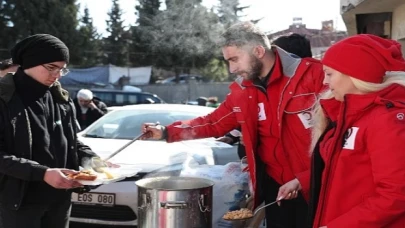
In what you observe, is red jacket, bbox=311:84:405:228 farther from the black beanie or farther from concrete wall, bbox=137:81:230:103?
concrete wall, bbox=137:81:230:103

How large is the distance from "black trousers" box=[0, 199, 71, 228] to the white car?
1.87 meters

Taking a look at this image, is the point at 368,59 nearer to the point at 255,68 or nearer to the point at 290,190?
the point at 290,190

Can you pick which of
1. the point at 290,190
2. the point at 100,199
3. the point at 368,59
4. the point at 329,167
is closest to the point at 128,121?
the point at 100,199

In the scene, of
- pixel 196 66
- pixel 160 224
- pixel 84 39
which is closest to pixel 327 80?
pixel 160 224

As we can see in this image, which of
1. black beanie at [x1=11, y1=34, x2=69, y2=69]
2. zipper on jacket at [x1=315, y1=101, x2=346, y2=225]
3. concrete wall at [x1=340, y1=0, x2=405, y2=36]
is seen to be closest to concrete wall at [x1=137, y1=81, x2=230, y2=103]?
concrete wall at [x1=340, y1=0, x2=405, y2=36]

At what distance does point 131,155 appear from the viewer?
5.61 metres

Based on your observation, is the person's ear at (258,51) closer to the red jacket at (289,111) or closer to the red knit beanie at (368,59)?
the red jacket at (289,111)

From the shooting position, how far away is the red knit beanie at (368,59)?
2102mm

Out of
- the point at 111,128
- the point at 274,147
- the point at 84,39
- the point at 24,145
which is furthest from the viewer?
the point at 84,39

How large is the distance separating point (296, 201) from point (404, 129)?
5.01ft

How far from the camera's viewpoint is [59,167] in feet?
10.2

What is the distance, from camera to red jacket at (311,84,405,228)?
76.4 inches

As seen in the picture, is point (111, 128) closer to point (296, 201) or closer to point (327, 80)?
point (296, 201)

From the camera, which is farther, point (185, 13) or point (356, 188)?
point (185, 13)
